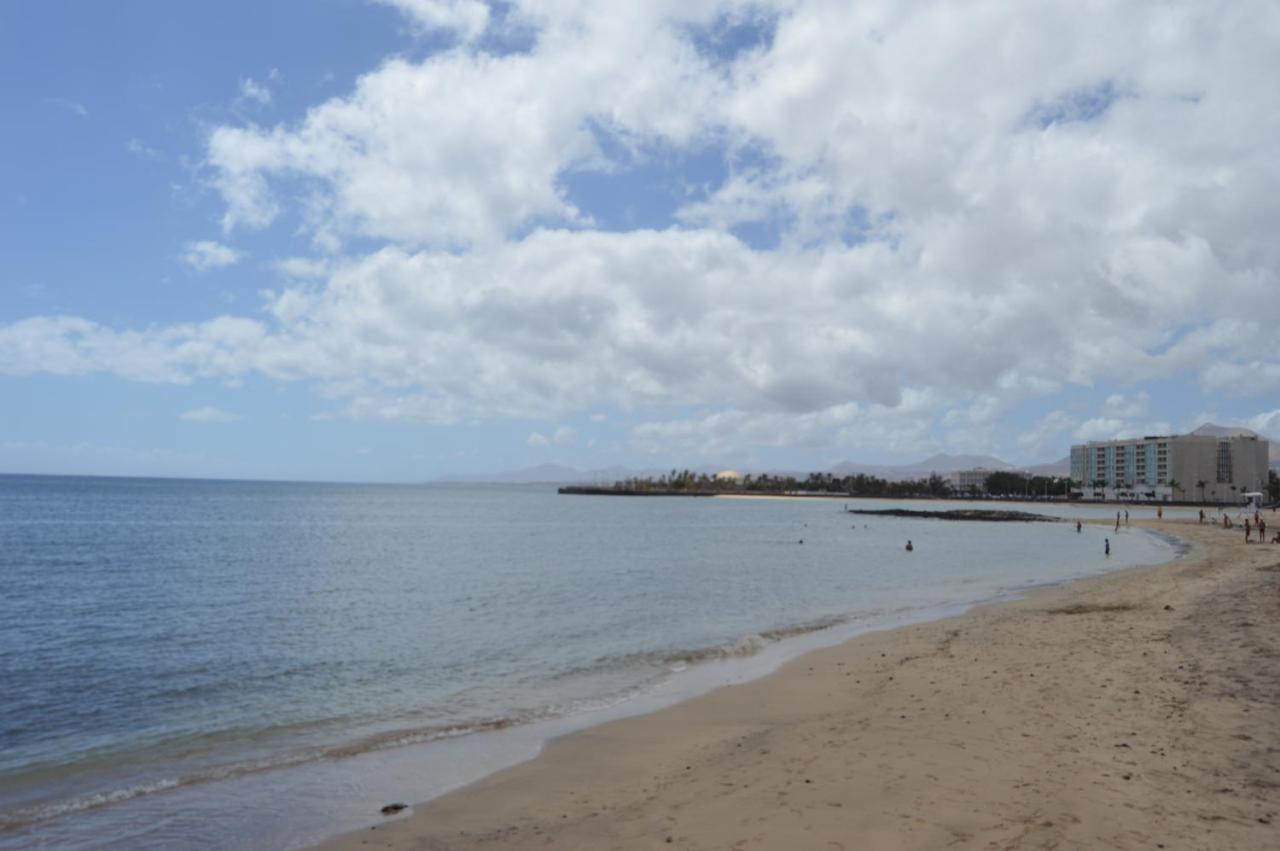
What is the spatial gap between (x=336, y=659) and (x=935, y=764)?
14395 millimetres

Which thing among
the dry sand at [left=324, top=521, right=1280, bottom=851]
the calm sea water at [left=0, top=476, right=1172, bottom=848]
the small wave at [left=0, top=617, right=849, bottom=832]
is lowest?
the calm sea water at [left=0, top=476, right=1172, bottom=848]

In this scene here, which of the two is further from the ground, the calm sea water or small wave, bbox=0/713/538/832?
small wave, bbox=0/713/538/832

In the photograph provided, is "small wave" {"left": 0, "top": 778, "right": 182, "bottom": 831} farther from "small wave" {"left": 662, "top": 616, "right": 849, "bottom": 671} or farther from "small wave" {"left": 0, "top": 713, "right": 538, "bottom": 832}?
"small wave" {"left": 662, "top": 616, "right": 849, "bottom": 671}

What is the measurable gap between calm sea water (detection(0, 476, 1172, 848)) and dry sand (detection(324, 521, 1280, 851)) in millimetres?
1322

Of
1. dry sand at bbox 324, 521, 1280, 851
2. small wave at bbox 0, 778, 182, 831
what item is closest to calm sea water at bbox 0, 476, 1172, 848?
small wave at bbox 0, 778, 182, 831

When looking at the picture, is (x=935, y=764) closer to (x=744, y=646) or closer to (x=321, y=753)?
(x=321, y=753)

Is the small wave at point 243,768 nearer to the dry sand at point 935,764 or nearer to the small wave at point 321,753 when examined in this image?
the small wave at point 321,753

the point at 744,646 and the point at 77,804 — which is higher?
the point at 77,804

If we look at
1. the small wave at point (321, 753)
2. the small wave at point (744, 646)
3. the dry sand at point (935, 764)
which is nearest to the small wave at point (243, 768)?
the small wave at point (321, 753)

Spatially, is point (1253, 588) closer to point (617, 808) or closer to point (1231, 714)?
point (1231, 714)

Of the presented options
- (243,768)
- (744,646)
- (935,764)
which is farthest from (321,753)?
(744,646)

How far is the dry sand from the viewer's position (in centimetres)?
720

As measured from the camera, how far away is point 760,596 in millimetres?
30969

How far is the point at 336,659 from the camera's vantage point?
735 inches
